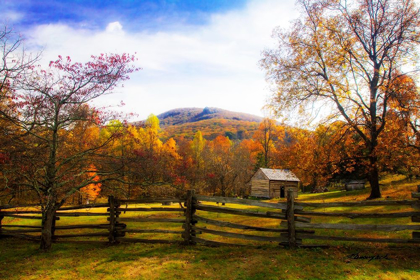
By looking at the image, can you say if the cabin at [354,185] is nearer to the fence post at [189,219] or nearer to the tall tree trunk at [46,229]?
the fence post at [189,219]

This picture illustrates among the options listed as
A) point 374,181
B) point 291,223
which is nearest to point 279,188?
point 374,181

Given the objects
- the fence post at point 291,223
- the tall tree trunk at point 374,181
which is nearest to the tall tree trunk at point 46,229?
the fence post at point 291,223

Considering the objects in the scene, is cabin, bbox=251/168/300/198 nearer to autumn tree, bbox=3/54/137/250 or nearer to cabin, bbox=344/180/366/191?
cabin, bbox=344/180/366/191

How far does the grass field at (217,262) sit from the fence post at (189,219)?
354 mm

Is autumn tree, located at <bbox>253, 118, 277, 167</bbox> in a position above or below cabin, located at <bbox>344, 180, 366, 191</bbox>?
above

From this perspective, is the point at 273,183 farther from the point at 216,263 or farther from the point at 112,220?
the point at 216,263

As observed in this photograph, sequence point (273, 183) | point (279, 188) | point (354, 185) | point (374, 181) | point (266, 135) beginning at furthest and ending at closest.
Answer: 1. point (266, 135)
2. point (279, 188)
3. point (273, 183)
4. point (354, 185)
5. point (374, 181)

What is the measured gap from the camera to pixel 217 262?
7879 mm

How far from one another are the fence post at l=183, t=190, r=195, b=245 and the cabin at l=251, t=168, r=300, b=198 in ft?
101

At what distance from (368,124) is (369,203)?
12089 mm

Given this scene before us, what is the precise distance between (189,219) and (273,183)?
3143cm

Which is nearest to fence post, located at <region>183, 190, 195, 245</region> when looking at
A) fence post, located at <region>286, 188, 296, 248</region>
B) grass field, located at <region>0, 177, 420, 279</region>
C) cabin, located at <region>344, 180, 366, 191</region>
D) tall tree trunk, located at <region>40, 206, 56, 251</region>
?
grass field, located at <region>0, 177, 420, 279</region>

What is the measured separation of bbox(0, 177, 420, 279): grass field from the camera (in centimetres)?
677

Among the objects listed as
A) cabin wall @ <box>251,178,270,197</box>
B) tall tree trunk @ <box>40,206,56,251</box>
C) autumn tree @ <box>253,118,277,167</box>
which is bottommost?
cabin wall @ <box>251,178,270,197</box>
